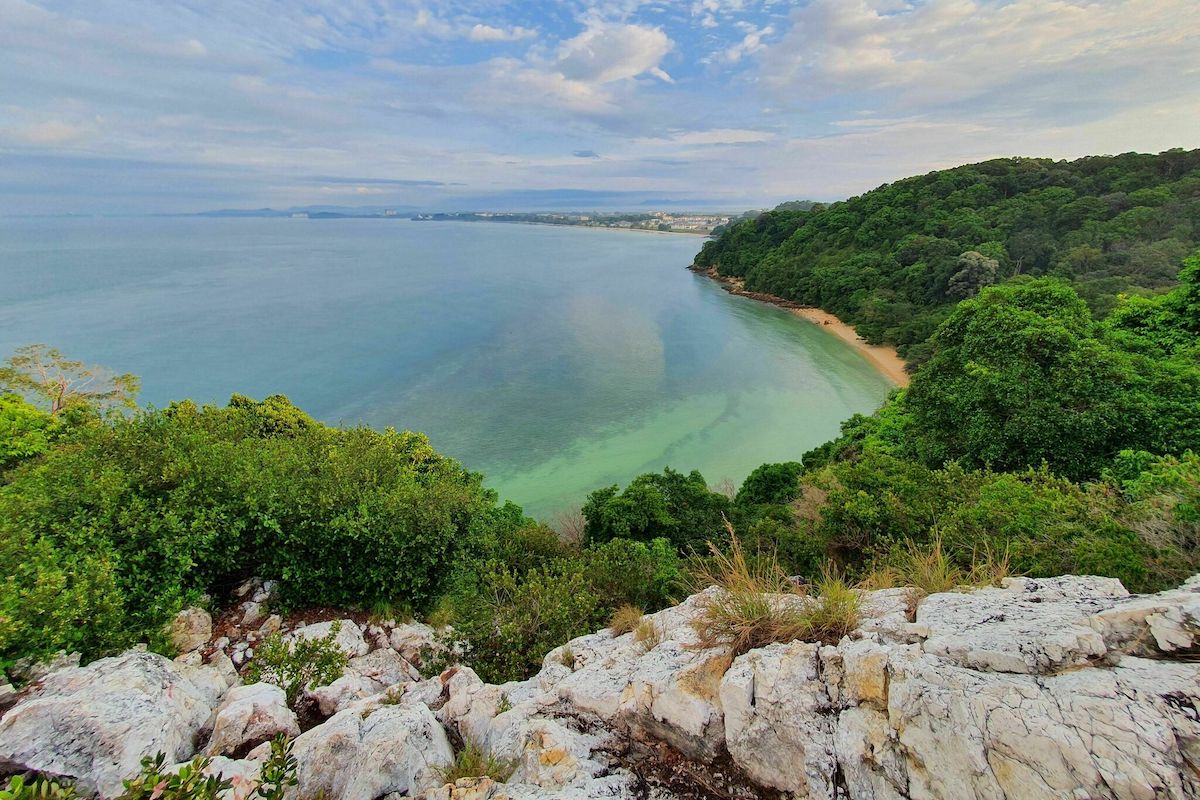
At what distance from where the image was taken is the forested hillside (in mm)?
35312

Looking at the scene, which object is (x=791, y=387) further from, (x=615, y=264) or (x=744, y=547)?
(x=615, y=264)

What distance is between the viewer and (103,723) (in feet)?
12.8

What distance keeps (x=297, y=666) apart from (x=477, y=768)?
9.29 feet

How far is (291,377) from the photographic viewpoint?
31609 mm

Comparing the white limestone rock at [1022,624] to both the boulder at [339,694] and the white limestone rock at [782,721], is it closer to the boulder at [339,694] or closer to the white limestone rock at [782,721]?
the white limestone rock at [782,721]

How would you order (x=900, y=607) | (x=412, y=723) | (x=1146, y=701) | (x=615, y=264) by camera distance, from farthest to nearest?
(x=615, y=264) → (x=900, y=607) → (x=412, y=723) → (x=1146, y=701)

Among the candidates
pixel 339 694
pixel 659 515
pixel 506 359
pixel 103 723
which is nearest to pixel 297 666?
pixel 339 694

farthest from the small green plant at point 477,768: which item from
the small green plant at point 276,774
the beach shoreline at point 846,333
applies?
the beach shoreline at point 846,333

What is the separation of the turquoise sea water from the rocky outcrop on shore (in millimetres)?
13552

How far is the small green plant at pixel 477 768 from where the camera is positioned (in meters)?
3.64

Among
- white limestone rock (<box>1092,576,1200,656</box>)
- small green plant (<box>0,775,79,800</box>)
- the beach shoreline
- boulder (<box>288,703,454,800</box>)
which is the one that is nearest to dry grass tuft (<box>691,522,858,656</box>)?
white limestone rock (<box>1092,576,1200,656</box>)

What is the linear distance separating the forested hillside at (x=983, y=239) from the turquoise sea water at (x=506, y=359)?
16.3 feet

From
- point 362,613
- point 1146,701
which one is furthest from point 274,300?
point 1146,701

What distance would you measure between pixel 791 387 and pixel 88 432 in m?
29.2
